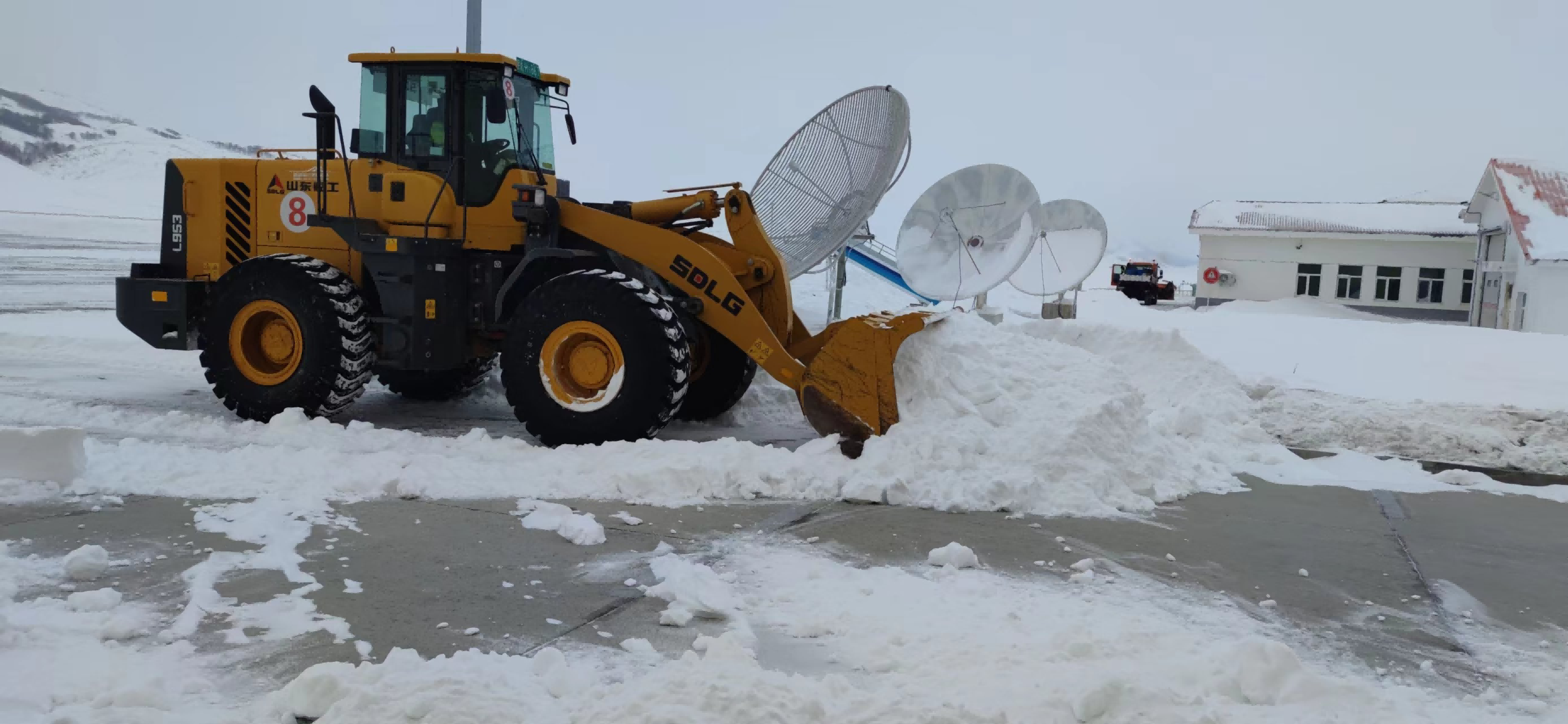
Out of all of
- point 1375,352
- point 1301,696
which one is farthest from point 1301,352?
point 1301,696

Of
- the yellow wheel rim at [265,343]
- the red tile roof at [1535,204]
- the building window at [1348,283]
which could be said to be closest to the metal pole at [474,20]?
the yellow wheel rim at [265,343]

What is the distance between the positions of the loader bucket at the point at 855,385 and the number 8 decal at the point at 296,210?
14.8ft

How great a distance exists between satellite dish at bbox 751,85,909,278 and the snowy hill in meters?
53.7

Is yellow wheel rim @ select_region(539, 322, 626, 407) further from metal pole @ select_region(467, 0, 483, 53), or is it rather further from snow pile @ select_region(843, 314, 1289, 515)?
metal pole @ select_region(467, 0, 483, 53)

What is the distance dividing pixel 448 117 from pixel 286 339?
2.11m

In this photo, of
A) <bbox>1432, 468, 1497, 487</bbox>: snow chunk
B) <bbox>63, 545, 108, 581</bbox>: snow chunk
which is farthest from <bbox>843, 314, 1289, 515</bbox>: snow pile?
<bbox>63, 545, 108, 581</bbox>: snow chunk

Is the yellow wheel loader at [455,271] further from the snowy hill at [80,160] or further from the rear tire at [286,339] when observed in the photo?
the snowy hill at [80,160]

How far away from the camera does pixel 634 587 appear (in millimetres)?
5312

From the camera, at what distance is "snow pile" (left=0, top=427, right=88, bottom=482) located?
6.77m

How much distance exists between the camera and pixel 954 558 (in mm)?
5828

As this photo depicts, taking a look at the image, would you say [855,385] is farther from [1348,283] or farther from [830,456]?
[1348,283]

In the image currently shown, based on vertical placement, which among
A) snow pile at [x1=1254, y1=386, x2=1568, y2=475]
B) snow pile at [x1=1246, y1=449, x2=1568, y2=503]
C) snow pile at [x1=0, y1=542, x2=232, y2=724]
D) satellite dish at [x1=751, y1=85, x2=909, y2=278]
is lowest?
snow pile at [x1=0, y1=542, x2=232, y2=724]

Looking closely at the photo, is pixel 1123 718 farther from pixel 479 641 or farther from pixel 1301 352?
pixel 1301 352

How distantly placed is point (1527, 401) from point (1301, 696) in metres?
10.3
